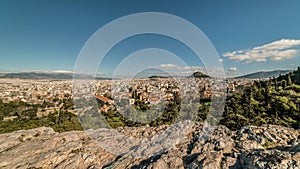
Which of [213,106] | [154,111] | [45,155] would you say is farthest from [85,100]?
[45,155]

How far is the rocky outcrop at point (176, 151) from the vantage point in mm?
3697

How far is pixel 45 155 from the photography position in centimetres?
596

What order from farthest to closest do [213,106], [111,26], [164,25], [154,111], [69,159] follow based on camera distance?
[154,111] → [213,106] → [164,25] → [111,26] → [69,159]

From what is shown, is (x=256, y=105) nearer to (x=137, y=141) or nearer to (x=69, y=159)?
(x=137, y=141)

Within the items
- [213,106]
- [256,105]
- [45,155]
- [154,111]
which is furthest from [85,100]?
[256,105]

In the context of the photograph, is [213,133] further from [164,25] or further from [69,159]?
[69,159]

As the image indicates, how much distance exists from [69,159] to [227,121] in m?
10.4

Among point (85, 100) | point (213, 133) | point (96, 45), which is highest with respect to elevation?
point (96, 45)

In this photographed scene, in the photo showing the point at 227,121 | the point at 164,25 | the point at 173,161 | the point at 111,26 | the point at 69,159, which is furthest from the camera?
the point at 227,121

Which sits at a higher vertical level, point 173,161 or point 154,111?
point 173,161

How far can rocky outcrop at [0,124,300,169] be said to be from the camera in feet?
12.1

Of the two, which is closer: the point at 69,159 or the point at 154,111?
the point at 69,159

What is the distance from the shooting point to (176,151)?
16.4 ft

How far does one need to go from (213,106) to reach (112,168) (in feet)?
44.6
